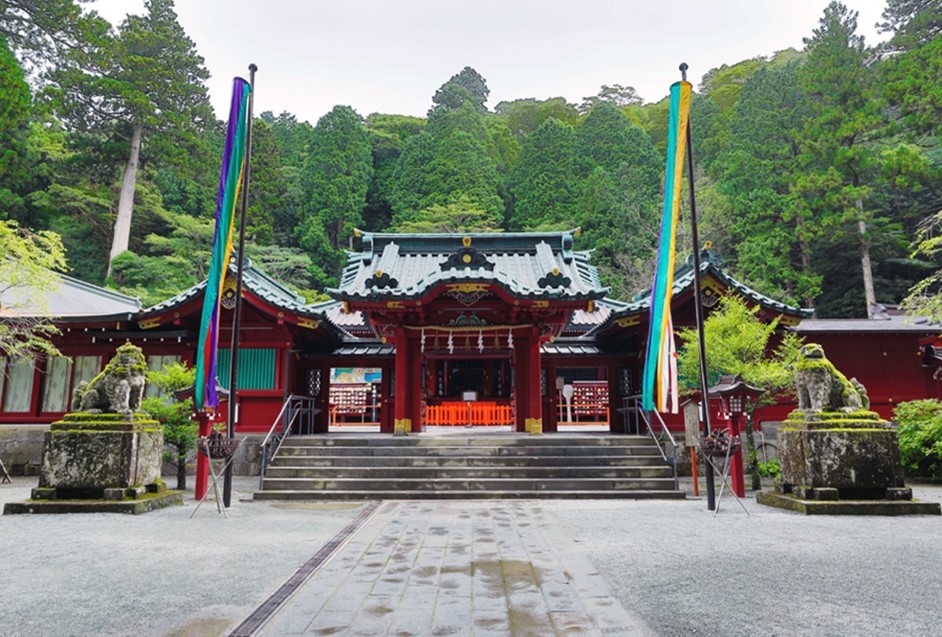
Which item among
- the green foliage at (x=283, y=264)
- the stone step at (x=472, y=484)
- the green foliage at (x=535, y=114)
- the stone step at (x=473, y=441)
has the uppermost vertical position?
the green foliage at (x=535, y=114)

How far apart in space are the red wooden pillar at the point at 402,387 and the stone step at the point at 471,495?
2759mm

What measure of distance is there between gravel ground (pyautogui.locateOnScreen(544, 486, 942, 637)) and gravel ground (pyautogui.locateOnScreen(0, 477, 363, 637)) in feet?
9.83

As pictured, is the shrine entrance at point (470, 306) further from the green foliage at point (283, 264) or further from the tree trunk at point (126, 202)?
the tree trunk at point (126, 202)

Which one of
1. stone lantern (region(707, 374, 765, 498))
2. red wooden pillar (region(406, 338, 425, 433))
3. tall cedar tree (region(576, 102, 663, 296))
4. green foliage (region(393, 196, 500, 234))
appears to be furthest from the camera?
green foliage (region(393, 196, 500, 234))

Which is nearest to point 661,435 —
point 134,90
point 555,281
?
point 555,281

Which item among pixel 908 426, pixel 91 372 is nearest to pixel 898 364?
pixel 908 426

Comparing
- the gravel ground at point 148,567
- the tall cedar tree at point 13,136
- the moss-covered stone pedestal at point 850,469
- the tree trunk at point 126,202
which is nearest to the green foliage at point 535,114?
the tree trunk at point 126,202

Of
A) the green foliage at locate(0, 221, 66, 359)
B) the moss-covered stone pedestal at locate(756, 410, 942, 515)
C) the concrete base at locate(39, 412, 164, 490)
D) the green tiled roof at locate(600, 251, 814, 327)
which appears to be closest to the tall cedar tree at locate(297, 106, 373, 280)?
the green foliage at locate(0, 221, 66, 359)

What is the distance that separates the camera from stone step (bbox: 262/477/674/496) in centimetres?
1005

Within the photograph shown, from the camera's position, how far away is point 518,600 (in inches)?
158

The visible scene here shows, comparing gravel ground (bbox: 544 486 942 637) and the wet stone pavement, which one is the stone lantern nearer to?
gravel ground (bbox: 544 486 942 637)

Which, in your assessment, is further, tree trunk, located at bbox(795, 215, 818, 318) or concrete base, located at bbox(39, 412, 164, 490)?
tree trunk, located at bbox(795, 215, 818, 318)

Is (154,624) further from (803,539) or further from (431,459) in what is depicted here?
(431,459)

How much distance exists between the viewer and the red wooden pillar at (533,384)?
12.9 m
